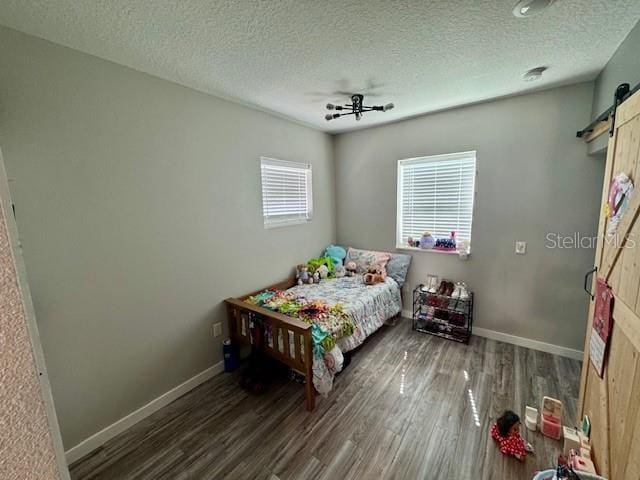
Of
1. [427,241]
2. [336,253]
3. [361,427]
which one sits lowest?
[361,427]

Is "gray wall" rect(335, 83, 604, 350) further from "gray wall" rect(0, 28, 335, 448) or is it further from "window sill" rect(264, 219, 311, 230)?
"gray wall" rect(0, 28, 335, 448)

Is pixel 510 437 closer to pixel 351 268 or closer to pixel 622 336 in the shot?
pixel 622 336

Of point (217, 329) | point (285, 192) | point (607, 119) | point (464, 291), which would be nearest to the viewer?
point (607, 119)

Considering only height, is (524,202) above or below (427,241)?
above

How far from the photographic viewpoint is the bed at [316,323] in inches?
83.7

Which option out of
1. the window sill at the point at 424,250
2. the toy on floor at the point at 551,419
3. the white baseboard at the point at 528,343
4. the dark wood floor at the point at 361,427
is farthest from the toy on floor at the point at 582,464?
the window sill at the point at 424,250

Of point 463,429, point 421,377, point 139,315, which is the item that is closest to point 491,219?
point 421,377

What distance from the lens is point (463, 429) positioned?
188cm

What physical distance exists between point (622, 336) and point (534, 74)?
201 cm

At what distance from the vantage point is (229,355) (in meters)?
2.55

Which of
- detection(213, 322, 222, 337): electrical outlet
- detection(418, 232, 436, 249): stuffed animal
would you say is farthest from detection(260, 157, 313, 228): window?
detection(418, 232, 436, 249): stuffed animal

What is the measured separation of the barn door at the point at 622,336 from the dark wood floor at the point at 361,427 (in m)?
0.50

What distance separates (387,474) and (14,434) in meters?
1.83
